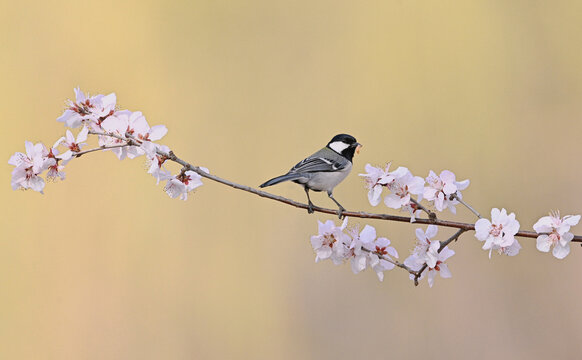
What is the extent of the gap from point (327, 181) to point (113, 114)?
0.73 m

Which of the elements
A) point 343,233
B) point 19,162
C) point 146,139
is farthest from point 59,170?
point 343,233

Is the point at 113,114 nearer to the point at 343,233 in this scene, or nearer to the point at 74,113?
the point at 74,113

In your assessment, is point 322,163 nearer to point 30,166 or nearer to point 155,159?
point 155,159

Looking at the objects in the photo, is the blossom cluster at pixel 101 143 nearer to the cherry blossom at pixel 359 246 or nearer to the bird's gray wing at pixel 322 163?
the cherry blossom at pixel 359 246

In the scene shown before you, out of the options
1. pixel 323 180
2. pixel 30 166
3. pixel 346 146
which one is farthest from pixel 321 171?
pixel 30 166

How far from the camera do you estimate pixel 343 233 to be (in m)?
1.14

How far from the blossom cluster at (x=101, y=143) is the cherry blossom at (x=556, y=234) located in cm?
54

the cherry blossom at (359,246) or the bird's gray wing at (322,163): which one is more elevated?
the bird's gray wing at (322,163)

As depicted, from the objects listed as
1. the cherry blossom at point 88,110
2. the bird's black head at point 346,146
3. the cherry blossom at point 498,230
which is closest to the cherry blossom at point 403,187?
the cherry blossom at point 498,230

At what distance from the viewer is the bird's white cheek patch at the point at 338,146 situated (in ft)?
6.31

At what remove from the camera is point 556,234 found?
986 mm

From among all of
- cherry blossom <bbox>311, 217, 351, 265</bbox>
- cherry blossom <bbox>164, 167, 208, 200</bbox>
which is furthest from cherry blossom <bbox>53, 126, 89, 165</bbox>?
cherry blossom <bbox>311, 217, 351, 265</bbox>

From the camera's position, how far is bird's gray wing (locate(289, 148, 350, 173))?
5.48 ft

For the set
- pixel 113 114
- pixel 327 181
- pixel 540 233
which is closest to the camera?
pixel 540 233
